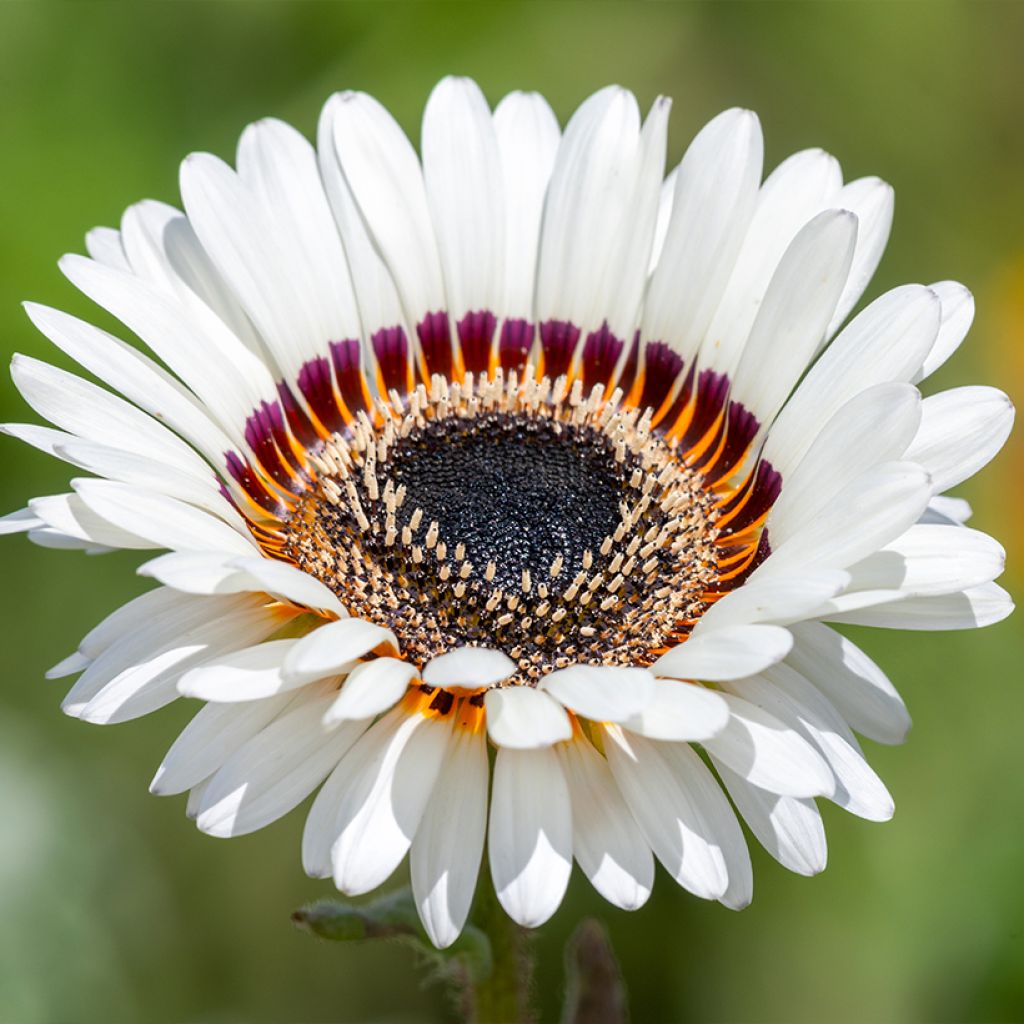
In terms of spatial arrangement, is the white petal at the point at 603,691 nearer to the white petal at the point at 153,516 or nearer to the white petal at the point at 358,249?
the white petal at the point at 153,516

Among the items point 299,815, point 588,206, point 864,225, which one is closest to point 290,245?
point 588,206

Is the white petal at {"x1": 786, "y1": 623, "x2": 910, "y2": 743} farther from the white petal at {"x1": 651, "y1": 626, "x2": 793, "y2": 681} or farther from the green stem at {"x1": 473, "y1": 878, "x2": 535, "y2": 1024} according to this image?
the green stem at {"x1": 473, "y1": 878, "x2": 535, "y2": 1024}

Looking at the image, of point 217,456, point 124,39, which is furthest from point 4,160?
point 217,456

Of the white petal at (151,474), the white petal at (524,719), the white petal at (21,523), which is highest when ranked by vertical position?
the white petal at (151,474)

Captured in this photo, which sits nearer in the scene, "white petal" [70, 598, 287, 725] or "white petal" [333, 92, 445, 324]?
"white petal" [70, 598, 287, 725]

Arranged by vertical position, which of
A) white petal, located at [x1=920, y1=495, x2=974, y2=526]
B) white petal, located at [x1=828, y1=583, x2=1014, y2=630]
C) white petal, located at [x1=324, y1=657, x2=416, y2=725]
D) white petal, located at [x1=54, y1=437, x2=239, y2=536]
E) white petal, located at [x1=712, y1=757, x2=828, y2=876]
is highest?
white petal, located at [x1=54, y1=437, x2=239, y2=536]

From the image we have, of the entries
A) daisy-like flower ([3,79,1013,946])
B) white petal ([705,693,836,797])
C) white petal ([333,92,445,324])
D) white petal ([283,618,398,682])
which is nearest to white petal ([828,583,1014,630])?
daisy-like flower ([3,79,1013,946])

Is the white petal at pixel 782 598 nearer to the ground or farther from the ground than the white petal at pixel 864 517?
nearer to the ground

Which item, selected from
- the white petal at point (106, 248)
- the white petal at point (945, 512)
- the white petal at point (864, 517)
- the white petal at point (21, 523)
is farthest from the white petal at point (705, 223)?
the white petal at point (21, 523)
